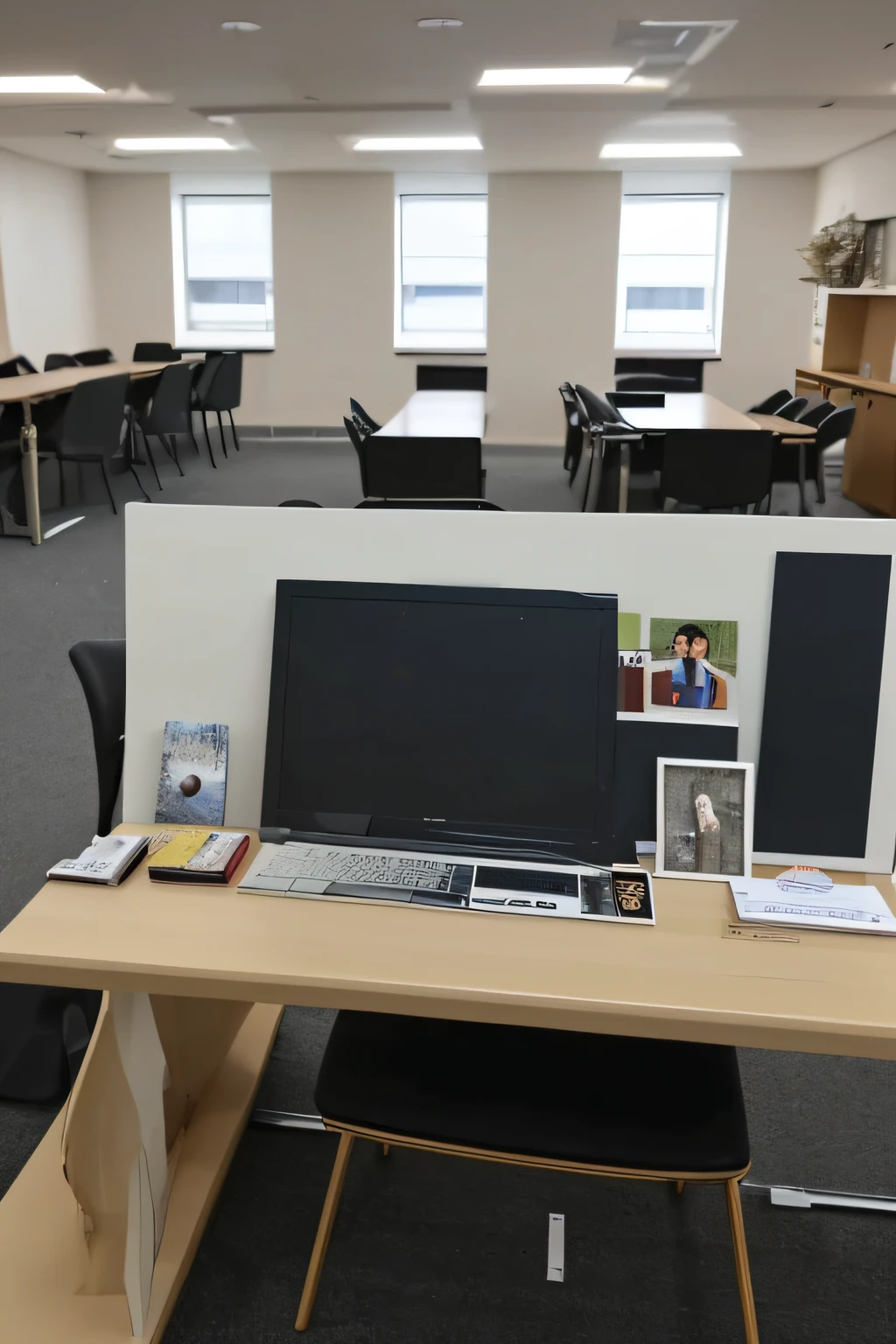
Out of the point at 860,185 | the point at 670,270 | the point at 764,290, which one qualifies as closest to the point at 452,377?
the point at 670,270

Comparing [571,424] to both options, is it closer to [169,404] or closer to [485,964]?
[169,404]

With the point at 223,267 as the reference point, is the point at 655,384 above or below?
below

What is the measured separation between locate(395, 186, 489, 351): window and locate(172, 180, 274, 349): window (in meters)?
1.53

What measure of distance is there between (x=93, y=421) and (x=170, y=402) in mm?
1421

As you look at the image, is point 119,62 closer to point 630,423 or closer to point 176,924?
point 630,423

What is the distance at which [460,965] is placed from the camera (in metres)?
1.15

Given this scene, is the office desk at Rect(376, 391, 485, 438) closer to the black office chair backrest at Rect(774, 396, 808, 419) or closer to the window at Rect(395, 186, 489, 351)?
the black office chair backrest at Rect(774, 396, 808, 419)

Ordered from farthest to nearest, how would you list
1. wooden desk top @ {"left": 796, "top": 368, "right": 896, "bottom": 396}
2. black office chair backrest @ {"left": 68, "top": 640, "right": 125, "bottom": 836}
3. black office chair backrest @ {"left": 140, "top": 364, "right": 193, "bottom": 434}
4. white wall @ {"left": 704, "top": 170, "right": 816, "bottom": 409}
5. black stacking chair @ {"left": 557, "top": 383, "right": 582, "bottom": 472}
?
white wall @ {"left": 704, "top": 170, "right": 816, "bottom": 409} → black stacking chair @ {"left": 557, "top": 383, "right": 582, "bottom": 472} → black office chair backrest @ {"left": 140, "top": 364, "right": 193, "bottom": 434} → wooden desk top @ {"left": 796, "top": 368, "right": 896, "bottom": 396} → black office chair backrest @ {"left": 68, "top": 640, "right": 125, "bottom": 836}

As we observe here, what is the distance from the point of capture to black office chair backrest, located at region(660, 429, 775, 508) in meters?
5.80

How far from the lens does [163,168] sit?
1103 cm

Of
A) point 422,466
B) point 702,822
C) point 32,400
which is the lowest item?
point 702,822

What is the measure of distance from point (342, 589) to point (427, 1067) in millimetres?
670

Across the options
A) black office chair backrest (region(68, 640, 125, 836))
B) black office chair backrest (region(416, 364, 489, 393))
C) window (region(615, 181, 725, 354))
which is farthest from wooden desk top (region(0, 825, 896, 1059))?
window (region(615, 181, 725, 354))

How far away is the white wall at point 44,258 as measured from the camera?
32.9 feet
